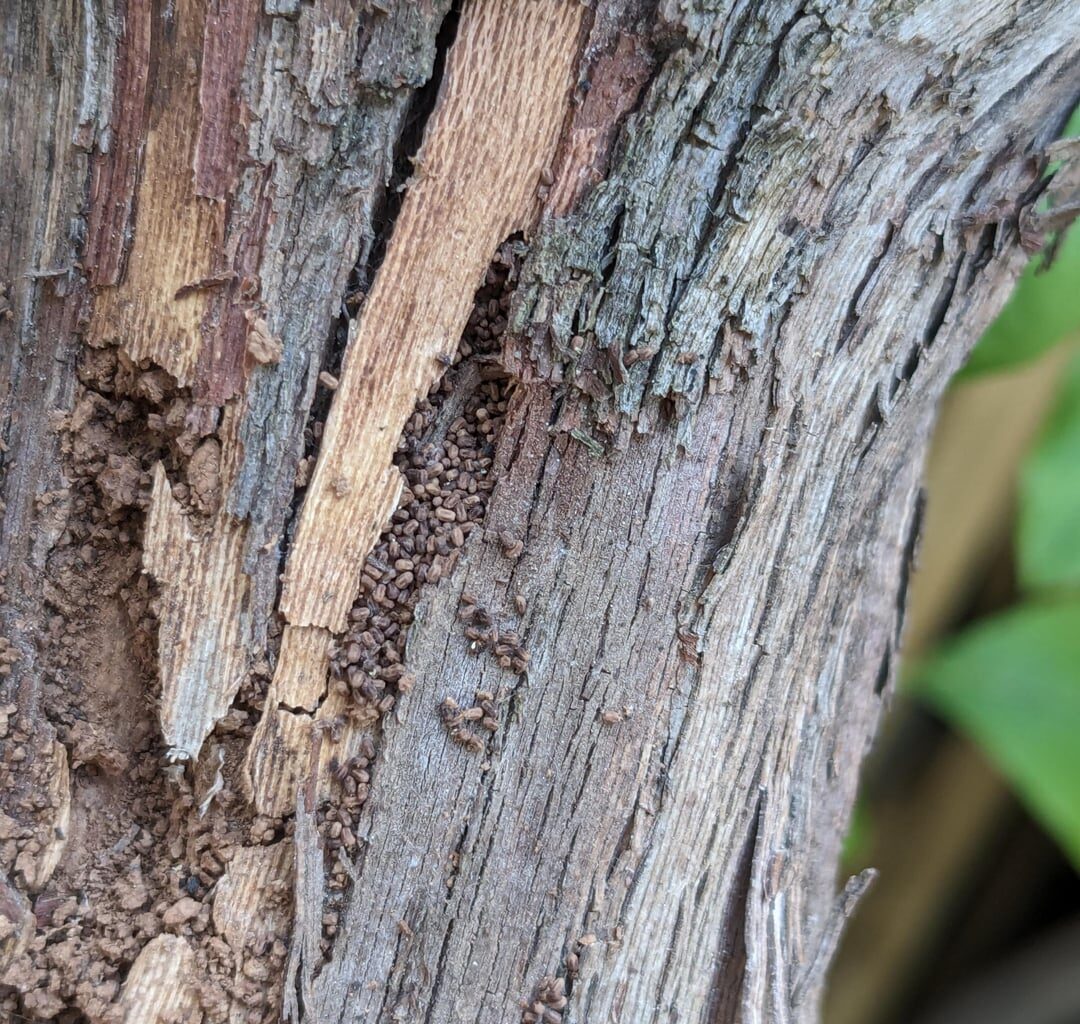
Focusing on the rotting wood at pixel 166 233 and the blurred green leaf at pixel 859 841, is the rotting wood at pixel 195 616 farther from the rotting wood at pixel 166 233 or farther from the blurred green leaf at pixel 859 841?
the blurred green leaf at pixel 859 841

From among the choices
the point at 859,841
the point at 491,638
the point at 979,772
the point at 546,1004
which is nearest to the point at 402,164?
the point at 491,638

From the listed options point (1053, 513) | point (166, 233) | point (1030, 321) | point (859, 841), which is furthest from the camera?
point (859, 841)

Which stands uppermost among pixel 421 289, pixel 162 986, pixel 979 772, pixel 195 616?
pixel 421 289

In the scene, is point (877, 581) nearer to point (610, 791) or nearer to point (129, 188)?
point (610, 791)

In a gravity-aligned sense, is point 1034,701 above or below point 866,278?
below

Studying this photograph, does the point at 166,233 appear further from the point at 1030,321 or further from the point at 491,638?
the point at 1030,321

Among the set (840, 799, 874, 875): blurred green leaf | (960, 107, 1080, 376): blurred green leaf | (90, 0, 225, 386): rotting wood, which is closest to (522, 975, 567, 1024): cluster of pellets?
(90, 0, 225, 386): rotting wood

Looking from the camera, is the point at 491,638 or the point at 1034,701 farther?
the point at 1034,701
